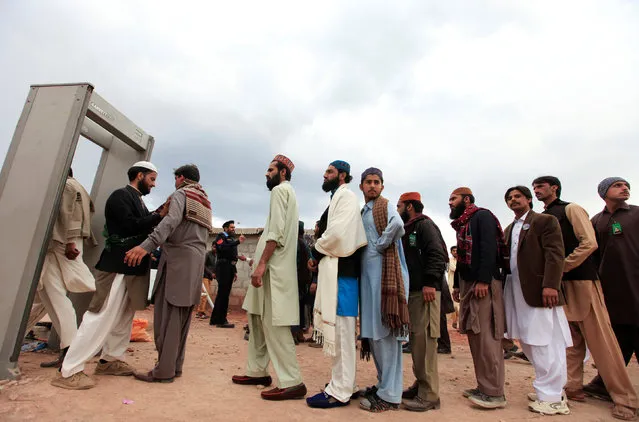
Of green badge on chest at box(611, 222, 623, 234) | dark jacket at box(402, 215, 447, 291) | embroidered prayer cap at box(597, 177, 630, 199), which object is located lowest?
dark jacket at box(402, 215, 447, 291)

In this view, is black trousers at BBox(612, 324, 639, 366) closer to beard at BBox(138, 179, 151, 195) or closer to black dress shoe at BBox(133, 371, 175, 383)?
black dress shoe at BBox(133, 371, 175, 383)

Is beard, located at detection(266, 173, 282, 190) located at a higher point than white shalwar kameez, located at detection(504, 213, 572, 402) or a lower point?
higher

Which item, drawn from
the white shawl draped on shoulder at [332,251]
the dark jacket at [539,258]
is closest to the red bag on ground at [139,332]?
the white shawl draped on shoulder at [332,251]

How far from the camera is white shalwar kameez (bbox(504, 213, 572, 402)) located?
10.6ft

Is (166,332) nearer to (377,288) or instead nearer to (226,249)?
(377,288)

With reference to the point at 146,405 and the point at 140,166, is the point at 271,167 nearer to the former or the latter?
the point at 140,166

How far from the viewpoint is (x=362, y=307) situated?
319cm

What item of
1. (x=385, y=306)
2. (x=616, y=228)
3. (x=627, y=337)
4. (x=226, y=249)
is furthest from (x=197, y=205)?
(x=226, y=249)

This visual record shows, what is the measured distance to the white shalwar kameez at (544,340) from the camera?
3234 mm

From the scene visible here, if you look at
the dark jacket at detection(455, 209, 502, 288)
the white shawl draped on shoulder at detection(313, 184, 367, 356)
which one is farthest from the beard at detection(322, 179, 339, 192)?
the dark jacket at detection(455, 209, 502, 288)

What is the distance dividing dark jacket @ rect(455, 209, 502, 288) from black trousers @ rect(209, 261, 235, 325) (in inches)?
218

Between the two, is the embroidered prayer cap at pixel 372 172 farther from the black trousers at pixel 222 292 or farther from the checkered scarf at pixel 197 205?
the black trousers at pixel 222 292

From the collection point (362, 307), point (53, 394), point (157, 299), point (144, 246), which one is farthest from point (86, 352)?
point (362, 307)

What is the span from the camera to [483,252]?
3410mm
